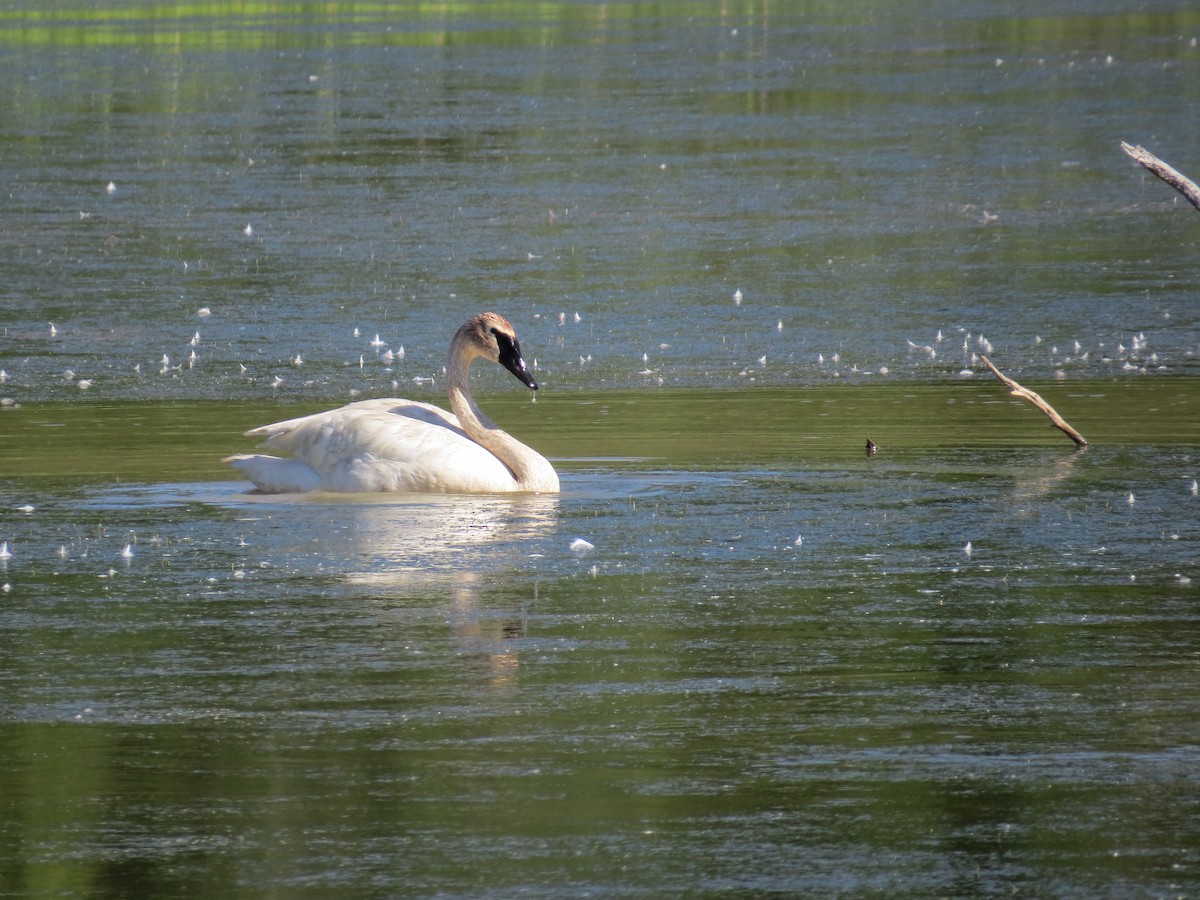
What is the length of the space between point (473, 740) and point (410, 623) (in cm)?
149

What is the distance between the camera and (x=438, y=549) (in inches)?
351

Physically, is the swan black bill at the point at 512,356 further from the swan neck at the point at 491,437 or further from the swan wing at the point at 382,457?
the swan wing at the point at 382,457

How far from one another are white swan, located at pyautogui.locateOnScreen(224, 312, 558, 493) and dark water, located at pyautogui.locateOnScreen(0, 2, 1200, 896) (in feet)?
0.70

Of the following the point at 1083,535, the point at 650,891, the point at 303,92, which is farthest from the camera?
the point at 303,92

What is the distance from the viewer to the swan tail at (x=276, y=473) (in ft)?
34.3

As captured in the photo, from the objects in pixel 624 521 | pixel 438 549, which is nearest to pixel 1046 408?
pixel 624 521

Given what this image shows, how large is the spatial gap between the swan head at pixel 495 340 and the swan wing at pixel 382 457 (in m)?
0.80

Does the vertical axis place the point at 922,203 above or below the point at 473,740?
above

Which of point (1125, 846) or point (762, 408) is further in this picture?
point (762, 408)

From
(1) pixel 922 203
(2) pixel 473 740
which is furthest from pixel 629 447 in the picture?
(1) pixel 922 203

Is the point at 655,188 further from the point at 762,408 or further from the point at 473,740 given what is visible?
the point at 473,740

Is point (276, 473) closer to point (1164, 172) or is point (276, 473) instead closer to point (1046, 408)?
point (1046, 408)

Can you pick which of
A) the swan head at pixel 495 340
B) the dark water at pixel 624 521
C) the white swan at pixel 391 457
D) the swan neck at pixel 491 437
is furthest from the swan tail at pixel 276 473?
the swan head at pixel 495 340

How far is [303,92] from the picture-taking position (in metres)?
29.6
